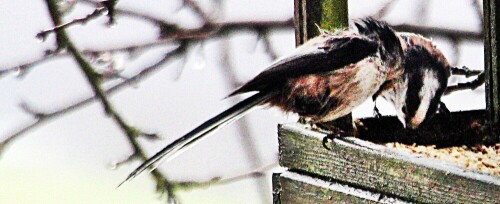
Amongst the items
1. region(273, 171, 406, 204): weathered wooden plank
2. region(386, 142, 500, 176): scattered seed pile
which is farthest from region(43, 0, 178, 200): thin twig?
region(386, 142, 500, 176): scattered seed pile

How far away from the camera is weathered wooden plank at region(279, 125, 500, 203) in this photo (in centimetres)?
107

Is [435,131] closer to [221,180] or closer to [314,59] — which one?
[314,59]

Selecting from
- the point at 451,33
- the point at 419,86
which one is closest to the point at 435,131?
the point at 419,86

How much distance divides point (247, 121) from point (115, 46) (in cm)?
27

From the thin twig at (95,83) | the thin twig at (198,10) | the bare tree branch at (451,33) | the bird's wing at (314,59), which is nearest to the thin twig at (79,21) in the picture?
the thin twig at (95,83)

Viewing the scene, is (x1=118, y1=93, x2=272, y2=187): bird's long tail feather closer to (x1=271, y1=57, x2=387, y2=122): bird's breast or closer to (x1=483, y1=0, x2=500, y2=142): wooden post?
(x1=271, y1=57, x2=387, y2=122): bird's breast

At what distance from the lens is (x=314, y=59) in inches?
50.3

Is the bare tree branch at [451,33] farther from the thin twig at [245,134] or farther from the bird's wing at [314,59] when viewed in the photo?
the bird's wing at [314,59]

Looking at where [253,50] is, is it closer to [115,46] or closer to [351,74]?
[115,46]

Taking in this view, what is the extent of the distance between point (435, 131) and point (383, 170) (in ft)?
0.68

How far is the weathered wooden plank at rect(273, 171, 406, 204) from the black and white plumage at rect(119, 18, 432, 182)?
80 mm

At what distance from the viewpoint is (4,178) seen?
1957 millimetres

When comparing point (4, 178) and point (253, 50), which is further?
point (4, 178)

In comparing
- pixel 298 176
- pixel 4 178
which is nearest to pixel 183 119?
pixel 4 178
